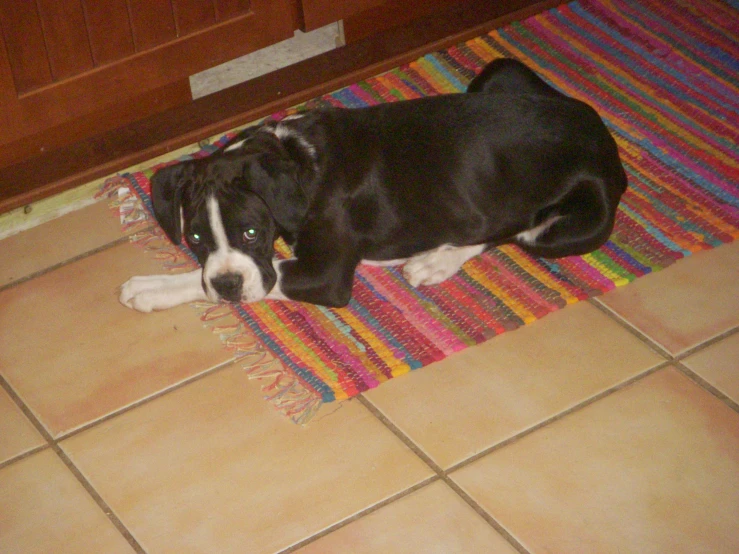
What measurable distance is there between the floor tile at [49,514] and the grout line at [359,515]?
43 cm

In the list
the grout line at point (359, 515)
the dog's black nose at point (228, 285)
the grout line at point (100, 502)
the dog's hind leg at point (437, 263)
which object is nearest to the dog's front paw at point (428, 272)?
the dog's hind leg at point (437, 263)

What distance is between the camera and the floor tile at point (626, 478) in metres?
2.48

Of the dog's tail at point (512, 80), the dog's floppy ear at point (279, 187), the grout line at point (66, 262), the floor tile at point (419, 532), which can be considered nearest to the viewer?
the floor tile at point (419, 532)

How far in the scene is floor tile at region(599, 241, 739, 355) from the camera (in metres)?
3.01

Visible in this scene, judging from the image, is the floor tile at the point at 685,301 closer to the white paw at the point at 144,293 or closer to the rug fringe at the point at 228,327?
the rug fringe at the point at 228,327

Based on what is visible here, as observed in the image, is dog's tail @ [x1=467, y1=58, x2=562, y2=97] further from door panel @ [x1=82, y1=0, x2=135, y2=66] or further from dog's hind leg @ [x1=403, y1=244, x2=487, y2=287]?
door panel @ [x1=82, y1=0, x2=135, y2=66]

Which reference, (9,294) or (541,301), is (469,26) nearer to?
(541,301)

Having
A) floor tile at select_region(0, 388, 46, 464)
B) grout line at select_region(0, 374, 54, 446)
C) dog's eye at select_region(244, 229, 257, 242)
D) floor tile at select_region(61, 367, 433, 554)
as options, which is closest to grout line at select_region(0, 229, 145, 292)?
grout line at select_region(0, 374, 54, 446)

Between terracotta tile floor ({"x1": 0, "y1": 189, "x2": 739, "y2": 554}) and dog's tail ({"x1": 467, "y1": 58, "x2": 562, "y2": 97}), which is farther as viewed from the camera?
dog's tail ({"x1": 467, "y1": 58, "x2": 562, "y2": 97})

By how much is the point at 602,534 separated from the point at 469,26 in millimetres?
2563

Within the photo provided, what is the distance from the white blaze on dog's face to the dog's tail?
112 cm

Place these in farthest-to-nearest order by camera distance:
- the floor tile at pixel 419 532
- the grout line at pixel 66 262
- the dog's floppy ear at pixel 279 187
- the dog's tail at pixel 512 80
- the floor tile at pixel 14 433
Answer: the dog's tail at pixel 512 80 → the grout line at pixel 66 262 → the floor tile at pixel 14 433 → the dog's floppy ear at pixel 279 187 → the floor tile at pixel 419 532

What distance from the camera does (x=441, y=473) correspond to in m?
2.63

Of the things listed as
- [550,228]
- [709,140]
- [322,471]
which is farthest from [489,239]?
[709,140]
